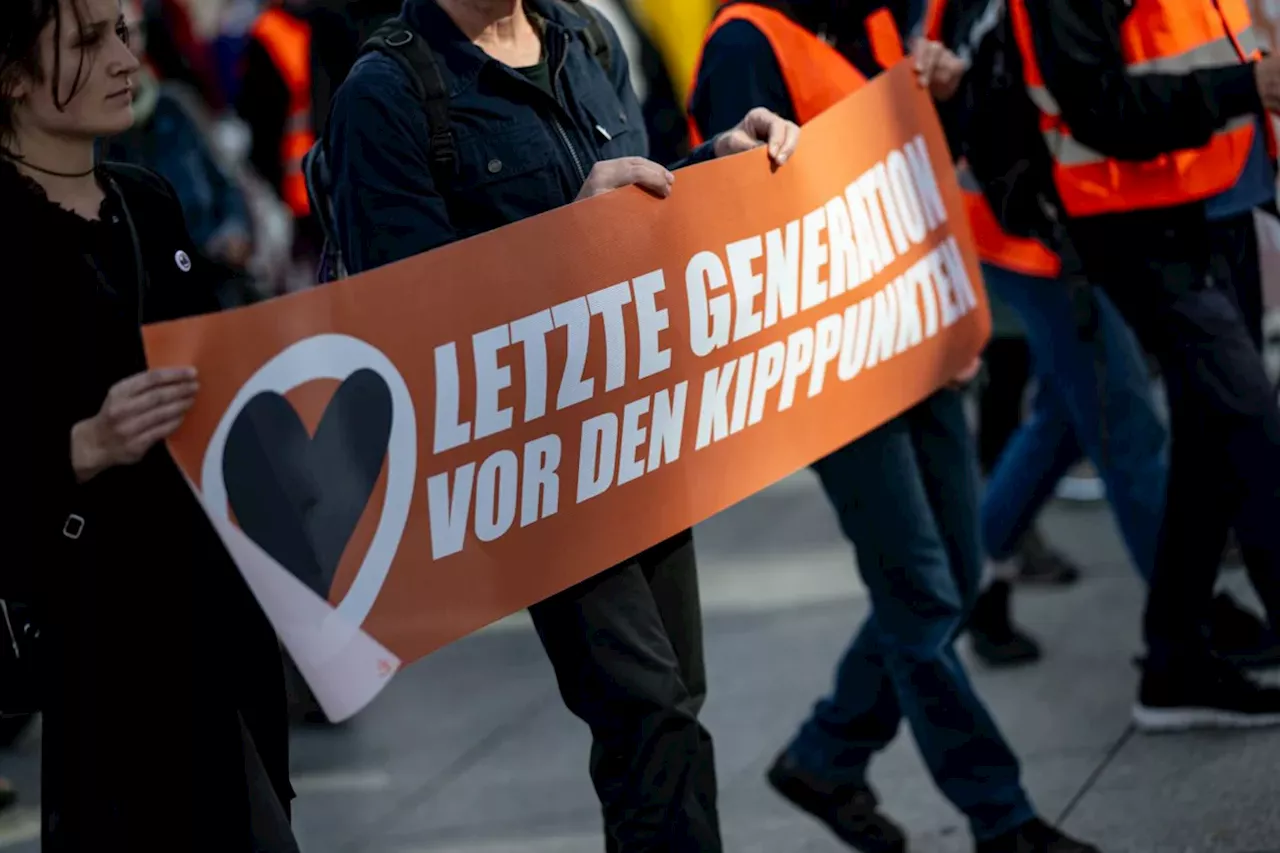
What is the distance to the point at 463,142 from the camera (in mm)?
2867

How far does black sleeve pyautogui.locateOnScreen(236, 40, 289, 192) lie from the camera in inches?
295

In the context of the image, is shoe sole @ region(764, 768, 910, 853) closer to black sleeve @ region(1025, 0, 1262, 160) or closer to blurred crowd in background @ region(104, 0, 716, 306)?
black sleeve @ region(1025, 0, 1262, 160)

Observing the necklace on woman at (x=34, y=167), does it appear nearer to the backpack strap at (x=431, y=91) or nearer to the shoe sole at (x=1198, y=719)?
the backpack strap at (x=431, y=91)

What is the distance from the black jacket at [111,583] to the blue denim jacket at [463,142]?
0.35m

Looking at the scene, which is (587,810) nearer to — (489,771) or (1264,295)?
(489,771)

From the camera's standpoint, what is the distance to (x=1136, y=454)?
14.5ft

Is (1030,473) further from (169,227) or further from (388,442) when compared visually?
(169,227)

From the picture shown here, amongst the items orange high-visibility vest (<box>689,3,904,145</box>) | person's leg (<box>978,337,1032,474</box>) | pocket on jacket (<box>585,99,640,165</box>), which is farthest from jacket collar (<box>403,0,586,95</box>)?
person's leg (<box>978,337,1032,474</box>)

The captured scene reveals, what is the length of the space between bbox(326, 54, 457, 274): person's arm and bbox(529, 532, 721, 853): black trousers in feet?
1.95

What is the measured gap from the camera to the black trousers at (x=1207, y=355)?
3941 millimetres

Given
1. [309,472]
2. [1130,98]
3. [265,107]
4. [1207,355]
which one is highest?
[309,472]

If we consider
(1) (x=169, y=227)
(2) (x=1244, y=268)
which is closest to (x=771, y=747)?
(2) (x=1244, y=268)

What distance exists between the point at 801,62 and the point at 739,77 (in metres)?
0.14

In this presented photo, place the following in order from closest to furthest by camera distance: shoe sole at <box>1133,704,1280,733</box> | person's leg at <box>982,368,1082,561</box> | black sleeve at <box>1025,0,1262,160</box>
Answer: black sleeve at <box>1025,0,1262,160</box> → shoe sole at <box>1133,704,1280,733</box> → person's leg at <box>982,368,1082,561</box>
